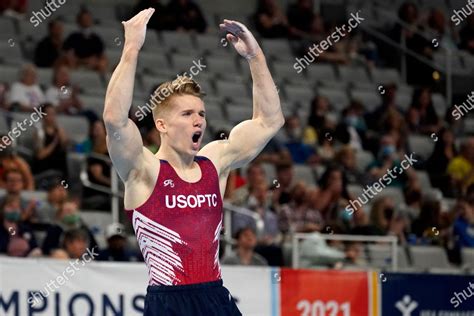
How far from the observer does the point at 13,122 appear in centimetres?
1452

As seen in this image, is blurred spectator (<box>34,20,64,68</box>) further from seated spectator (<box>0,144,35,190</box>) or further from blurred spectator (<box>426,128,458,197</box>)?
blurred spectator (<box>426,128,458,197</box>)

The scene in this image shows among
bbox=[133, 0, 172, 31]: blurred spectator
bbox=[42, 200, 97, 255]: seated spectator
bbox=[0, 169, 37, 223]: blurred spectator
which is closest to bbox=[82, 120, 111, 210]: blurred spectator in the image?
bbox=[42, 200, 97, 255]: seated spectator

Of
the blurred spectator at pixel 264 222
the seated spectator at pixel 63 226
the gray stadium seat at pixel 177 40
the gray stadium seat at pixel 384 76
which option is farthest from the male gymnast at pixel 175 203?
the gray stadium seat at pixel 384 76

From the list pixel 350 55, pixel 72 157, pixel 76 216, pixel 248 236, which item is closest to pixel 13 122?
pixel 72 157

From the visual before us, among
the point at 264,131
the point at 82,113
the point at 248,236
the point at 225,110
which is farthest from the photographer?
the point at 225,110

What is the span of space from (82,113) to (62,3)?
344 centimetres

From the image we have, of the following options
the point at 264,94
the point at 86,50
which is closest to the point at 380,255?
the point at 86,50

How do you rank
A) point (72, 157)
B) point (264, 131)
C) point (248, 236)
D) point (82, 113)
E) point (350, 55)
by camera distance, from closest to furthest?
point (264, 131)
point (248, 236)
point (72, 157)
point (82, 113)
point (350, 55)

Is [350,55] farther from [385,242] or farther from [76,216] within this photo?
[76,216]

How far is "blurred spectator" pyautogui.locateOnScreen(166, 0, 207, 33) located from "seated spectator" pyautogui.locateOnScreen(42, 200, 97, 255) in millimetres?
6221

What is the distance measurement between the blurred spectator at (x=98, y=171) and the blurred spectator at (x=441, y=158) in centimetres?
513

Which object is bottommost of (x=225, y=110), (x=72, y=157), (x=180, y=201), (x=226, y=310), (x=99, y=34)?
(x=226, y=310)

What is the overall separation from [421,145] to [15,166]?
698 cm

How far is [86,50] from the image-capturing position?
54.5 feet
